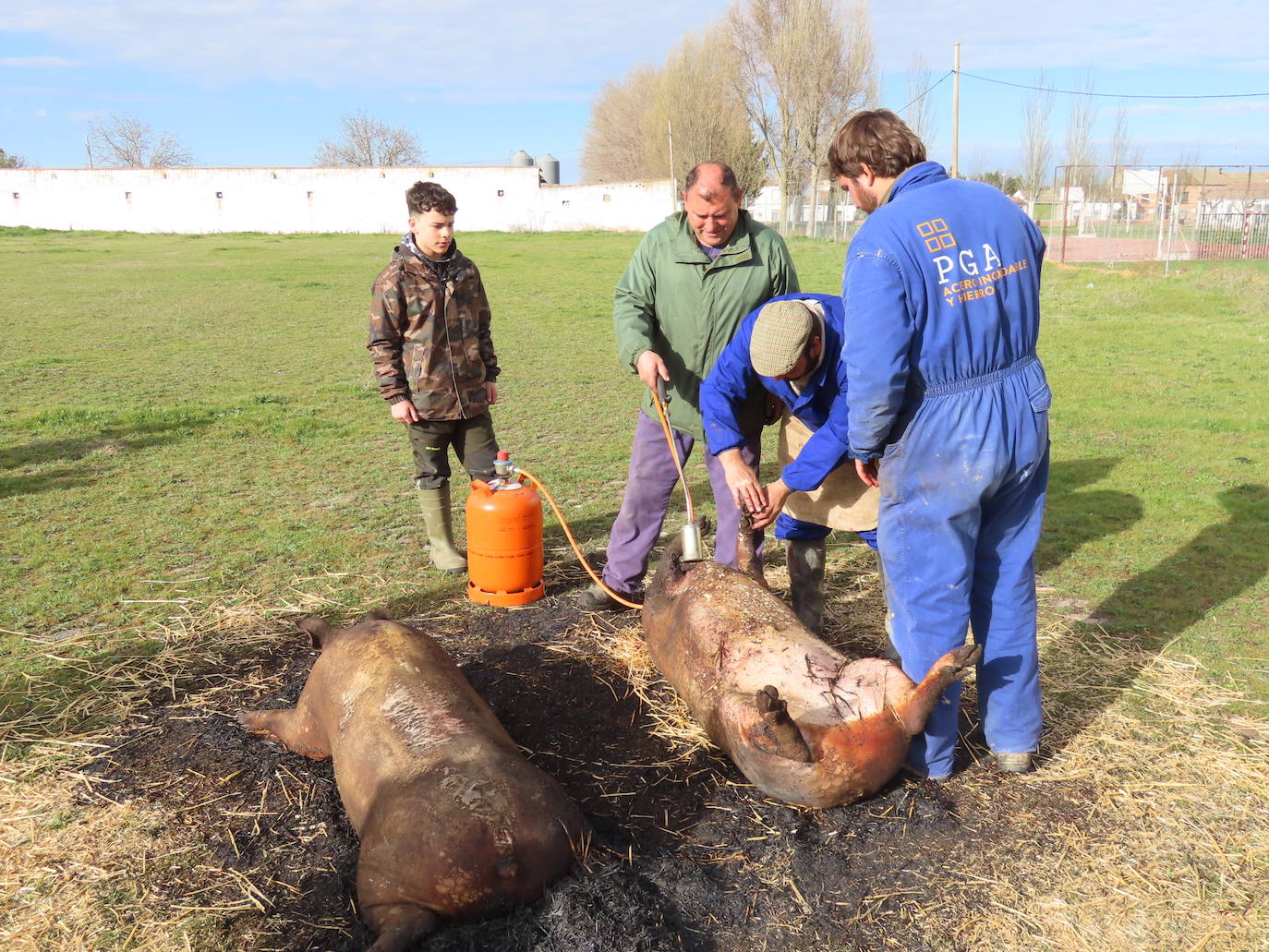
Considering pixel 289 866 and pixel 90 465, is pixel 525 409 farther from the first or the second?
pixel 289 866

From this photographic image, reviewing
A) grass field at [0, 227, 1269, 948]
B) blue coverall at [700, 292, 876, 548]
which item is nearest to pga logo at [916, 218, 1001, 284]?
blue coverall at [700, 292, 876, 548]

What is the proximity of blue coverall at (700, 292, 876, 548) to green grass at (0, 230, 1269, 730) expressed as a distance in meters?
2.24

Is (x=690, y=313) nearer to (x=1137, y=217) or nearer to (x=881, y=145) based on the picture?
(x=881, y=145)

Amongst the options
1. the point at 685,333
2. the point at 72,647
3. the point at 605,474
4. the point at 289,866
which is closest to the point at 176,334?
the point at 605,474

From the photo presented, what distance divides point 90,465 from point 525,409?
4313mm

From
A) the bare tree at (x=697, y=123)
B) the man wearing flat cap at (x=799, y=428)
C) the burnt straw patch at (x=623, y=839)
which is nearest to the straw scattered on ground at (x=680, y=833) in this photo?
the burnt straw patch at (x=623, y=839)

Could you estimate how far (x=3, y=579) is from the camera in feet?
18.6

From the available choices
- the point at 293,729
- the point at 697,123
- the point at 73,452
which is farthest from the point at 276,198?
the point at 293,729

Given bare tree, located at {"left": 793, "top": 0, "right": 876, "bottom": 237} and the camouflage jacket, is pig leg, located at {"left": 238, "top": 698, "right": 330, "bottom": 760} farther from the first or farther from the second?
bare tree, located at {"left": 793, "top": 0, "right": 876, "bottom": 237}

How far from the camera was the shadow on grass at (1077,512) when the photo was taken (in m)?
6.25

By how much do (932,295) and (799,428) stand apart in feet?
4.39

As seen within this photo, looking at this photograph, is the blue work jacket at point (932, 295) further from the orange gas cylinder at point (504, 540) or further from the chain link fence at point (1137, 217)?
the chain link fence at point (1137, 217)

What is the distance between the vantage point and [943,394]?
10.7 ft

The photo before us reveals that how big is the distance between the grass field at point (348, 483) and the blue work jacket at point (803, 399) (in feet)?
5.45
